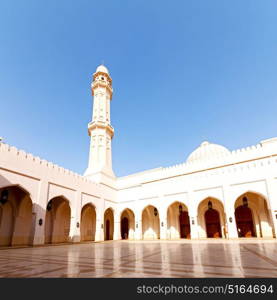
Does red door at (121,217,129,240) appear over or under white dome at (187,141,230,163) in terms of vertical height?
under

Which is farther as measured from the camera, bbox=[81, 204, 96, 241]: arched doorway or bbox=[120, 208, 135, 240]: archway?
bbox=[120, 208, 135, 240]: archway

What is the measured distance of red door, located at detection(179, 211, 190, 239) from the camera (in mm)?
20109

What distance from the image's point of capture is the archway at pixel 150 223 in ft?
70.8

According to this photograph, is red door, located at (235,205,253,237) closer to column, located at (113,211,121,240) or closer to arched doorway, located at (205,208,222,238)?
arched doorway, located at (205,208,222,238)

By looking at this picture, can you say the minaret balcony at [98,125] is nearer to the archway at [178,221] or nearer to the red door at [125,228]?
the red door at [125,228]

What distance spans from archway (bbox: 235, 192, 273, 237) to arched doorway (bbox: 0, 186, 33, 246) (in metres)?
17.6

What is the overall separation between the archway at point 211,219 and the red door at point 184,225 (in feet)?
6.81

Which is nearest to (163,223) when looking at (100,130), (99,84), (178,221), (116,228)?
(178,221)

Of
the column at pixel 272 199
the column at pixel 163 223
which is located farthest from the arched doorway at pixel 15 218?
the column at pixel 272 199

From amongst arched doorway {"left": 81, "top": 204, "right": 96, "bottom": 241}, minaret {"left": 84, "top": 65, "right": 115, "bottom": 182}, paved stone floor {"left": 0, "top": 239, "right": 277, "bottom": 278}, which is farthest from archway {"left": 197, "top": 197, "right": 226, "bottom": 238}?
paved stone floor {"left": 0, "top": 239, "right": 277, "bottom": 278}

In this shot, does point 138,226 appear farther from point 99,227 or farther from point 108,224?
point 108,224

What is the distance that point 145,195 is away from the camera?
2053 cm
